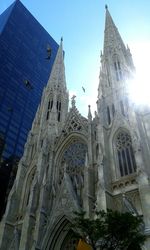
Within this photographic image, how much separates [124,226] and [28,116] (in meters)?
42.2

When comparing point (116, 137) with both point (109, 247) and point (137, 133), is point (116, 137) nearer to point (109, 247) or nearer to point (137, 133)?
point (137, 133)

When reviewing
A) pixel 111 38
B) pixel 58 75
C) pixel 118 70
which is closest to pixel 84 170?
pixel 118 70

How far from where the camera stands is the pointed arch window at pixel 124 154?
20.7 meters

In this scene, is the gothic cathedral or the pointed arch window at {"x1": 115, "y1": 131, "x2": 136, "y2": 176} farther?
the pointed arch window at {"x1": 115, "y1": 131, "x2": 136, "y2": 176}

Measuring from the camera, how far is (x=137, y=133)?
21.0m

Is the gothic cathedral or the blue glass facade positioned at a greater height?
the blue glass facade

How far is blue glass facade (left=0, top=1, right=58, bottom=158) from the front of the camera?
45750mm

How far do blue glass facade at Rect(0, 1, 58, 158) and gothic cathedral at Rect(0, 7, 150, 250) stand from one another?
11.7m

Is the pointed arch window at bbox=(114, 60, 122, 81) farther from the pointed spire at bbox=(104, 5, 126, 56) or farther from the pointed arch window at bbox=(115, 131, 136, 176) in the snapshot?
the pointed arch window at bbox=(115, 131, 136, 176)

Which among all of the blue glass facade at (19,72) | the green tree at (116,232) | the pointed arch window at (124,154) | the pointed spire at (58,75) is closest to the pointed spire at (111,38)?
the pointed spire at (58,75)

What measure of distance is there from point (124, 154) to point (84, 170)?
3537 millimetres

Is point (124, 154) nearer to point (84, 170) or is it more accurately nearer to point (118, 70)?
point (84, 170)

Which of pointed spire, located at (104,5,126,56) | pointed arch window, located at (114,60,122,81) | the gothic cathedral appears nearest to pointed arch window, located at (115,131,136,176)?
the gothic cathedral

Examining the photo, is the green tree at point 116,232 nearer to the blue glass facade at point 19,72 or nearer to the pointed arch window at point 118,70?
the pointed arch window at point 118,70
